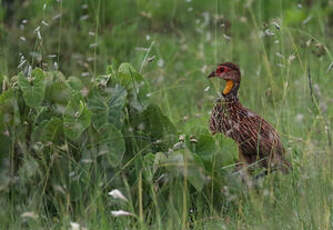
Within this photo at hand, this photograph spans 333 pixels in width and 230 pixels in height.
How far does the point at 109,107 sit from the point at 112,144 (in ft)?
0.76

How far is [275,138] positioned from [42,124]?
5.19ft

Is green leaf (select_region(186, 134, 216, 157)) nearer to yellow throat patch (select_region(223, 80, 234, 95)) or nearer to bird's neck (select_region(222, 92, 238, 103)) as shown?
bird's neck (select_region(222, 92, 238, 103))

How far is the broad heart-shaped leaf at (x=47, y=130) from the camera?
Result: 4066mm

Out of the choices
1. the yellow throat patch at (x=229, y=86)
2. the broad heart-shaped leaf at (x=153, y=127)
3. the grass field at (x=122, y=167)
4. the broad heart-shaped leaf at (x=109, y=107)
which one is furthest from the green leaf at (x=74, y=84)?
the yellow throat patch at (x=229, y=86)

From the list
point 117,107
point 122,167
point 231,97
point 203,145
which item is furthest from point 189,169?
point 231,97

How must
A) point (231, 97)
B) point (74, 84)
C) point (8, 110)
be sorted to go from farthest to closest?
1. point (231, 97)
2. point (74, 84)
3. point (8, 110)

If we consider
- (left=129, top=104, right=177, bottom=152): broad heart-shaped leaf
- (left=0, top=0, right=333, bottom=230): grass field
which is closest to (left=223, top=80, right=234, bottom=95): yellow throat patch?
(left=0, top=0, right=333, bottom=230): grass field

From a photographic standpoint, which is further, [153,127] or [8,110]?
[153,127]

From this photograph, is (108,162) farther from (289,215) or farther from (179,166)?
(289,215)

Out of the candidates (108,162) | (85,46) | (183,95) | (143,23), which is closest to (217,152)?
(108,162)

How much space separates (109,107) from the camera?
4238 mm

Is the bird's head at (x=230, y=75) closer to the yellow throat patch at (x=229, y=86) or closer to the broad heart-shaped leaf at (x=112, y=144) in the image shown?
the yellow throat patch at (x=229, y=86)

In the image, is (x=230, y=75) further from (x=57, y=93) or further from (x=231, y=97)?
(x=57, y=93)

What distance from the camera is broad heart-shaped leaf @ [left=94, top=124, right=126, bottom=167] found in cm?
410
